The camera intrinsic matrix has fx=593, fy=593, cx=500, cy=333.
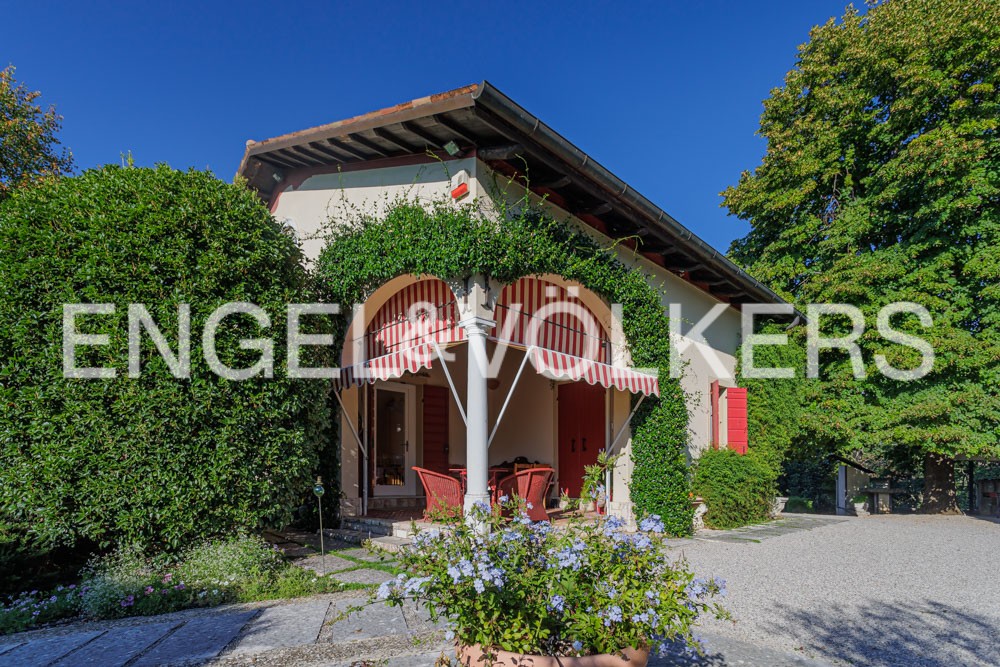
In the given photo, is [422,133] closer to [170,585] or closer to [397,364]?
[397,364]

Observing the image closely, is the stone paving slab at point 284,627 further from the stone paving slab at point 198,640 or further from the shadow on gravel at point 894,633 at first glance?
the shadow on gravel at point 894,633

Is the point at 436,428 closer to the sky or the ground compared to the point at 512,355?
closer to the ground

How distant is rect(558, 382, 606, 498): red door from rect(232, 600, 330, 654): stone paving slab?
796cm

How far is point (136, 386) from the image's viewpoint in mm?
6648

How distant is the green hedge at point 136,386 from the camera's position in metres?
6.39

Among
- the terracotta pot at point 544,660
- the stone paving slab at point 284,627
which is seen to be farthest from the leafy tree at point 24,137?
the terracotta pot at point 544,660

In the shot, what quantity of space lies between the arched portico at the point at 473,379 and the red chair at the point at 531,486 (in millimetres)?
695

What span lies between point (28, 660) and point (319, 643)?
213 centimetres

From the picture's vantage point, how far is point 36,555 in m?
6.33

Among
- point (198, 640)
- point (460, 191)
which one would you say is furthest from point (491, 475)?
point (198, 640)

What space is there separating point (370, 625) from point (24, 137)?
749 inches

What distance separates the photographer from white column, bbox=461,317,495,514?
791cm

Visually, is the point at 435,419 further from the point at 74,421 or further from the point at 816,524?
the point at 816,524

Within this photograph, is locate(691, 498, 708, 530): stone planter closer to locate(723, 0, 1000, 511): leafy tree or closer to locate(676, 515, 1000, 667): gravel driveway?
locate(676, 515, 1000, 667): gravel driveway
